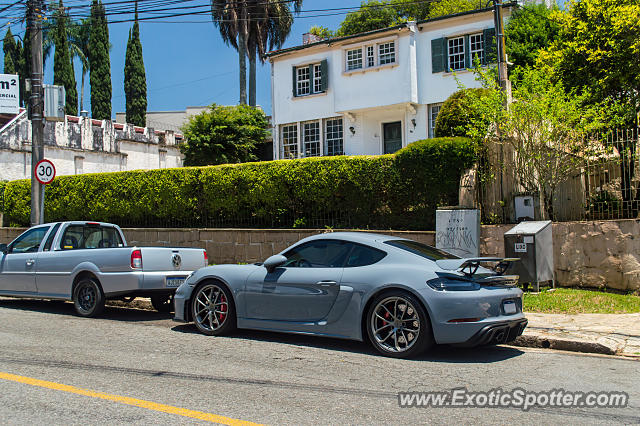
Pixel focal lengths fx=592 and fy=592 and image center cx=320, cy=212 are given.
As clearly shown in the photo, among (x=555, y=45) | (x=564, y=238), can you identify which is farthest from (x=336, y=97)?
(x=564, y=238)

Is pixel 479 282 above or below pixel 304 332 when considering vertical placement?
above

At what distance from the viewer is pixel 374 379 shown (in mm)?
5625

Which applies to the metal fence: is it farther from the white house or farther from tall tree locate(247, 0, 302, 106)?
tall tree locate(247, 0, 302, 106)

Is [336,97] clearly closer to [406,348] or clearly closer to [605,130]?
[605,130]

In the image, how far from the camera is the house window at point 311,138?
26.0 metres

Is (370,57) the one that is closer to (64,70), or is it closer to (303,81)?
(303,81)

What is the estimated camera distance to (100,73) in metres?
48.1

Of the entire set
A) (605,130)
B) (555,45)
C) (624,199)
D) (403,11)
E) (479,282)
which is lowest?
(479,282)

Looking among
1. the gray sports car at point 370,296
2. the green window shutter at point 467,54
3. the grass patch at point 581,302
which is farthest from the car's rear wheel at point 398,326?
the green window shutter at point 467,54

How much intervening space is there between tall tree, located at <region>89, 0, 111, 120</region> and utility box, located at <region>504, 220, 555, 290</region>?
42.4m

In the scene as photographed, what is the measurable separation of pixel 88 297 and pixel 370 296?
5.40 m

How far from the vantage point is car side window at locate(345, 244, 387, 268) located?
6.96 metres

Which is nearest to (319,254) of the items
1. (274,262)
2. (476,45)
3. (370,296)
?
(274,262)

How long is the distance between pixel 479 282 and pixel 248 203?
9.76 meters
